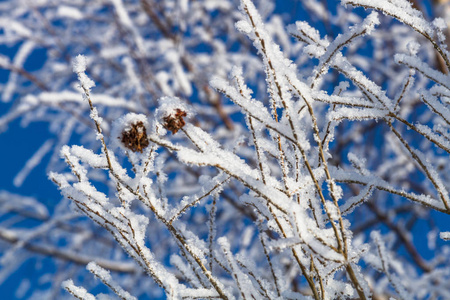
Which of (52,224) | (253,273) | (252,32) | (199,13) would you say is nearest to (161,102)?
(252,32)

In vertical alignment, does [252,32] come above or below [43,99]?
below

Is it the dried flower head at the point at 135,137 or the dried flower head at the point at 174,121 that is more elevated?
the dried flower head at the point at 174,121

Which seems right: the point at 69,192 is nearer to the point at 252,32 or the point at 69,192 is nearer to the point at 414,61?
the point at 252,32

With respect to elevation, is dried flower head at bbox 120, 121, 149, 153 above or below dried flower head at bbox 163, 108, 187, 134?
below
